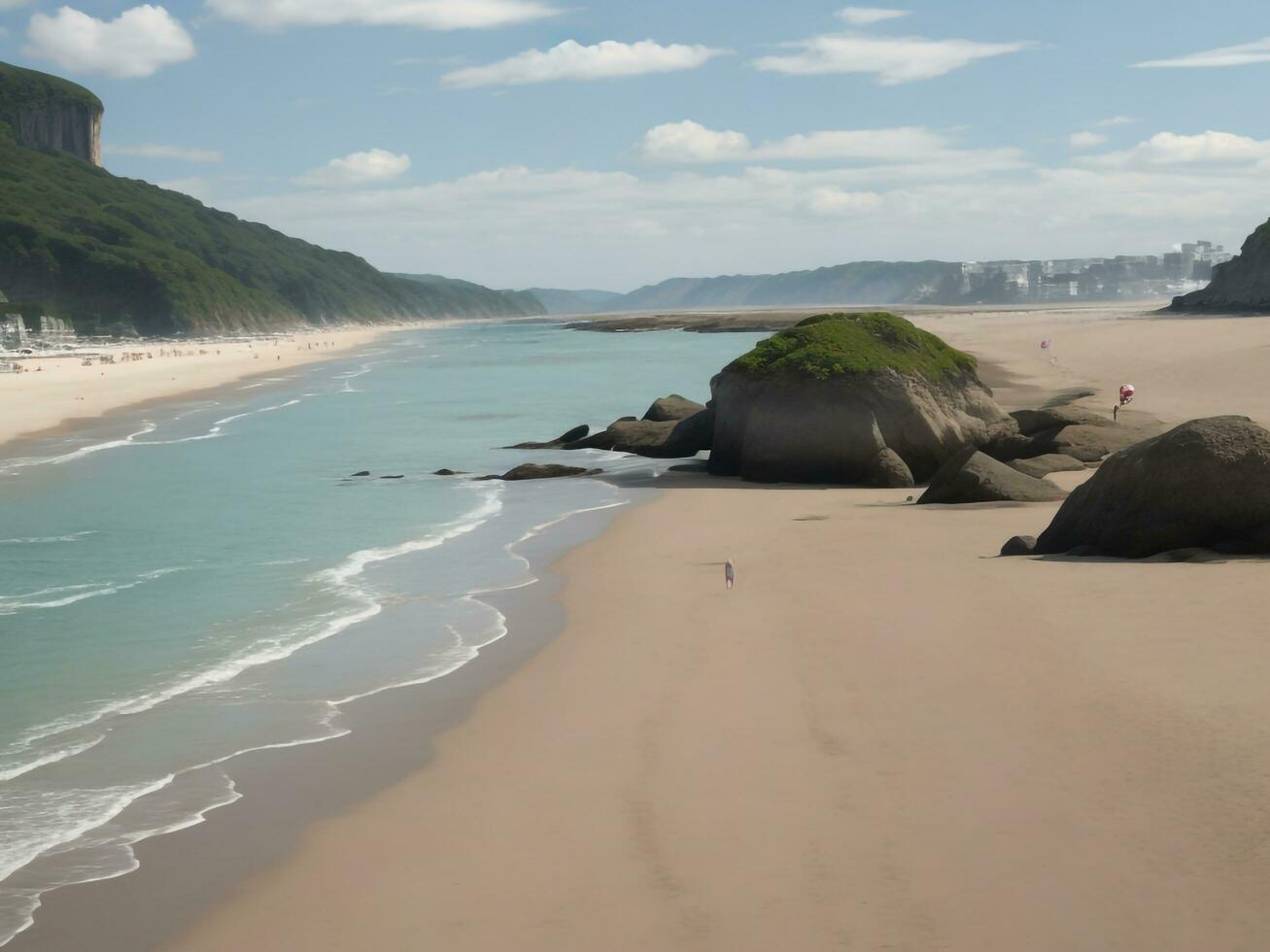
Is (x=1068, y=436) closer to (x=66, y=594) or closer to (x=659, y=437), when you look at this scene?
(x=659, y=437)

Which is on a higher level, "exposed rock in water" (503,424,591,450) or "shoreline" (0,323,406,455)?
"shoreline" (0,323,406,455)

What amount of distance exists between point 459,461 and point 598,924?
25.6 m

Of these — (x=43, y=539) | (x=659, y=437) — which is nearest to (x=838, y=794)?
(x=43, y=539)

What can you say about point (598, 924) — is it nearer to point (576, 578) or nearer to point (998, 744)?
point (998, 744)

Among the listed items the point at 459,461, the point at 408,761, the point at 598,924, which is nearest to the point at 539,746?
the point at 408,761

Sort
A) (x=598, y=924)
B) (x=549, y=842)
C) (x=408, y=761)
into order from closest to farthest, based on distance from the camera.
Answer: (x=598, y=924), (x=549, y=842), (x=408, y=761)

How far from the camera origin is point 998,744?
848cm

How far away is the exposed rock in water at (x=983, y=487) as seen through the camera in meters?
20.1

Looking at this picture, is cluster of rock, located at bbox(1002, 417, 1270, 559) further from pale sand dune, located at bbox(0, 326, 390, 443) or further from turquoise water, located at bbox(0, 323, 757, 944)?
pale sand dune, located at bbox(0, 326, 390, 443)

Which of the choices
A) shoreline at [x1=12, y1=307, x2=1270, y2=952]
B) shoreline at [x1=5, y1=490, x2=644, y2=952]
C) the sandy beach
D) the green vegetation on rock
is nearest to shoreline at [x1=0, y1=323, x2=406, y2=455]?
the green vegetation on rock

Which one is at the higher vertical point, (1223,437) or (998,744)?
(1223,437)

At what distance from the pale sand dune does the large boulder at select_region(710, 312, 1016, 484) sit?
2415 centimetres

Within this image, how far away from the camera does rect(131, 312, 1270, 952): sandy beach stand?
6199mm

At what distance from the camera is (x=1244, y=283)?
110 m
